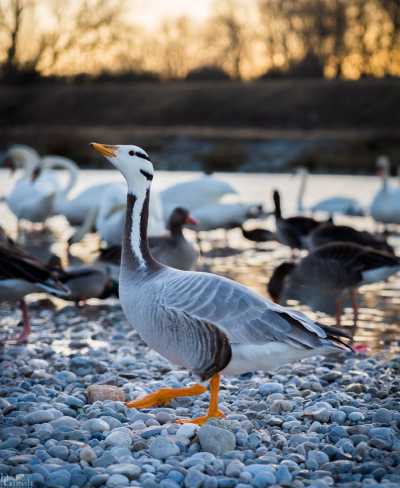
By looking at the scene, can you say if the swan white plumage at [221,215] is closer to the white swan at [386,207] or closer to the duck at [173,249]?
the white swan at [386,207]

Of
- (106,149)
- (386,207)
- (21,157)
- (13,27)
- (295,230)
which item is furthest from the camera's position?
(13,27)

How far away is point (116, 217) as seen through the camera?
419 inches

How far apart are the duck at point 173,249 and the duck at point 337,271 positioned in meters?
1.00

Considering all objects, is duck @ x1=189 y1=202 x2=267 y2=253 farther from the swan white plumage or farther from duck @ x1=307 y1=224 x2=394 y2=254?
duck @ x1=307 y1=224 x2=394 y2=254

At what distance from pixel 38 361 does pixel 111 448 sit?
201 centimetres

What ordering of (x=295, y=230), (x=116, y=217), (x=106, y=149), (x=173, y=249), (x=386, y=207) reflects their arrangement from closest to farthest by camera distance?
1. (x=106, y=149)
2. (x=173, y=249)
3. (x=116, y=217)
4. (x=295, y=230)
5. (x=386, y=207)

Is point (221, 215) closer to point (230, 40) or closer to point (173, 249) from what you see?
point (173, 249)

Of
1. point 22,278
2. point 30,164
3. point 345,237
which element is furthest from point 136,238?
point 30,164

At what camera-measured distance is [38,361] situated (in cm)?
617

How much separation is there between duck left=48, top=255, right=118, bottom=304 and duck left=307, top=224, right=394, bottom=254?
7.71 feet

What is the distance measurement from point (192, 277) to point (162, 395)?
771mm

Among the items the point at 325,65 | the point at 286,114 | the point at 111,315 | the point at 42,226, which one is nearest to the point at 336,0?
the point at 325,65

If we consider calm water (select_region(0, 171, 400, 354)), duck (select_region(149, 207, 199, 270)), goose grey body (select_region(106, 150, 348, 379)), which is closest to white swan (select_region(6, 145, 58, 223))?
calm water (select_region(0, 171, 400, 354))

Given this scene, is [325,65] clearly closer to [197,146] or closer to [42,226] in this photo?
[197,146]
